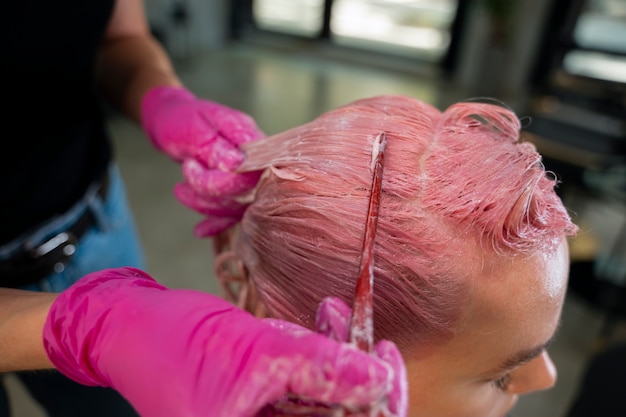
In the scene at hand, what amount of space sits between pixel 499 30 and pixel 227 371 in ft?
15.7

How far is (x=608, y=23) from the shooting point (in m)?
4.09

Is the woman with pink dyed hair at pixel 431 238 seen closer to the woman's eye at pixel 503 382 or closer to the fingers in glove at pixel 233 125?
the woman's eye at pixel 503 382

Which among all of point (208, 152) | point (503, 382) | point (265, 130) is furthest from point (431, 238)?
point (265, 130)

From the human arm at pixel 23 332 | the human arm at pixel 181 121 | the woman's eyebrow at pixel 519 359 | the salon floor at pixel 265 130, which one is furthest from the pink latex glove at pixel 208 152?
the salon floor at pixel 265 130

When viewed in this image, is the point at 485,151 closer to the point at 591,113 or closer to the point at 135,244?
the point at 135,244

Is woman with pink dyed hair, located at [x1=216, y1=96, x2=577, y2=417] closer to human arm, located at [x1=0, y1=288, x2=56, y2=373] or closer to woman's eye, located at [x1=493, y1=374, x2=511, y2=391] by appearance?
woman's eye, located at [x1=493, y1=374, x2=511, y2=391]

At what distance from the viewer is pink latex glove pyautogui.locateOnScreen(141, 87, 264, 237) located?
30.9 inches

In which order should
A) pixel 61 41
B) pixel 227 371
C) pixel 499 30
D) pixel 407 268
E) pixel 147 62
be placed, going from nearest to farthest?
pixel 227 371
pixel 407 268
pixel 61 41
pixel 147 62
pixel 499 30

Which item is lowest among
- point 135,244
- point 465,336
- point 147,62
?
point 135,244

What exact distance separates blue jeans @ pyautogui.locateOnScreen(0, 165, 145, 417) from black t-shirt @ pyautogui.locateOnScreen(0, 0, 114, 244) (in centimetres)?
3

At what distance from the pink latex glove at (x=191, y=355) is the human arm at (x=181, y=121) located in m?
0.26

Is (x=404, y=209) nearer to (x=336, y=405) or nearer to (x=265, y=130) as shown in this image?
(x=336, y=405)

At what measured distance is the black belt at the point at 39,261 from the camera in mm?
933

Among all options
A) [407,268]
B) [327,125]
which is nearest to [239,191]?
[327,125]
